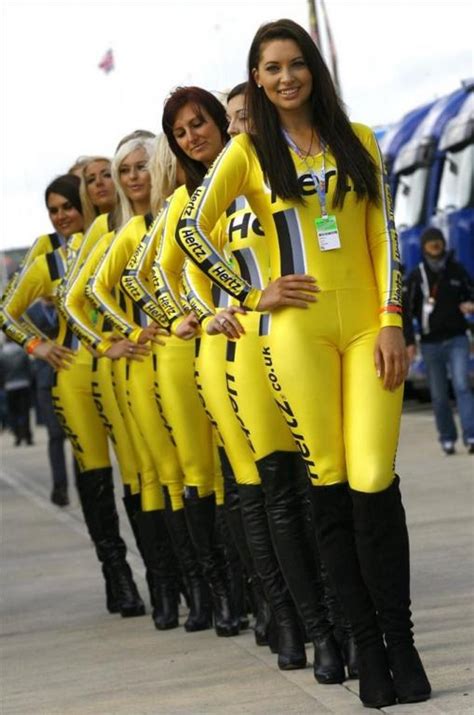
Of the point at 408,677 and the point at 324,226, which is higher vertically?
the point at 324,226

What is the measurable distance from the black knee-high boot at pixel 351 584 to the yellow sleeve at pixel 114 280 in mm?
2703

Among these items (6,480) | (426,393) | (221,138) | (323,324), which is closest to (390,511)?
(323,324)

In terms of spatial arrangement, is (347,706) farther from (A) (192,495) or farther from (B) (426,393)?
(B) (426,393)

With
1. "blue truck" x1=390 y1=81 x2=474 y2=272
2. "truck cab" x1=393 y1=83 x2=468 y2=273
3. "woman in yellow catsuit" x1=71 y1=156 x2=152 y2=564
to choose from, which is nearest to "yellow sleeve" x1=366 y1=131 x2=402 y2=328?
"woman in yellow catsuit" x1=71 y1=156 x2=152 y2=564

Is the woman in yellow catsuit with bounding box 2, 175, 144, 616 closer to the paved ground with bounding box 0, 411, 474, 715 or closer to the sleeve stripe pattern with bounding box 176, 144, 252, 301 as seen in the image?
the paved ground with bounding box 0, 411, 474, 715

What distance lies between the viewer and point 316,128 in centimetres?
645

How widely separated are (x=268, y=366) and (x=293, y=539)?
28.8 inches

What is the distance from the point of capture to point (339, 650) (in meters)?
6.81

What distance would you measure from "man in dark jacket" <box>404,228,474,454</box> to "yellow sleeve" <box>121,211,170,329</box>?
8945mm

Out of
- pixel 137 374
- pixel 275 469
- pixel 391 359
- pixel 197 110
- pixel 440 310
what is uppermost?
pixel 197 110

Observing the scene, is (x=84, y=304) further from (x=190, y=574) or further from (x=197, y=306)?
(x=197, y=306)

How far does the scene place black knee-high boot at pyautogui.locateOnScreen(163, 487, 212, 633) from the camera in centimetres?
868

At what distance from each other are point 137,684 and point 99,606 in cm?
263

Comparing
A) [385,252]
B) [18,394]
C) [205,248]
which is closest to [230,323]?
[205,248]
